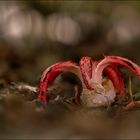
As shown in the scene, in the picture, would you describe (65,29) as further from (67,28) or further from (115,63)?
(115,63)

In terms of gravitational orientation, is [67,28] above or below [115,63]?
above

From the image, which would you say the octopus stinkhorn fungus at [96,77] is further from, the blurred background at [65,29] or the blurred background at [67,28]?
the blurred background at [67,28]

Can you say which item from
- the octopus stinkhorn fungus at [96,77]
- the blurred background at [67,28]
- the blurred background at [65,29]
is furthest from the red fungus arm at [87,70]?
the blurred background at [67,28]

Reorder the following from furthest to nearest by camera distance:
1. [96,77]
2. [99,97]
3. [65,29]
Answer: [65,29], [96,77], [99,97]

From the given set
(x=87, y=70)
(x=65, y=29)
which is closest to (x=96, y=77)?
(x=87, y=70)

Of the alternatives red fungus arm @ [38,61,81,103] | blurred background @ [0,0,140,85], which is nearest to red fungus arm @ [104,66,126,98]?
red fungus arm @ [38,61,81,103]

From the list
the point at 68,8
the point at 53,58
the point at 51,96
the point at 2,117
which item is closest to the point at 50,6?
the point at 68,8
